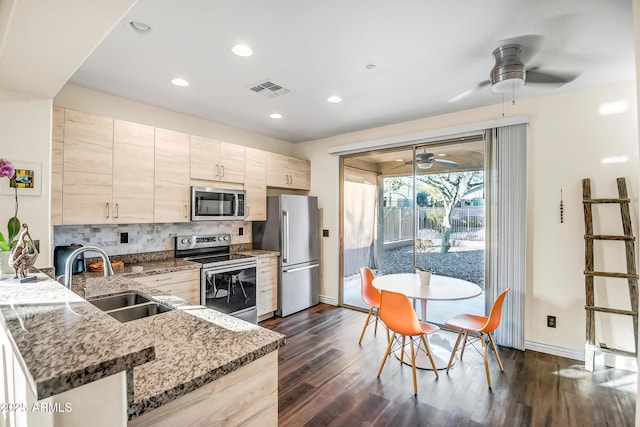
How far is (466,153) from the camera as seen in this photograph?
3.67 meters

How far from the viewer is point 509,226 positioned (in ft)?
10.5

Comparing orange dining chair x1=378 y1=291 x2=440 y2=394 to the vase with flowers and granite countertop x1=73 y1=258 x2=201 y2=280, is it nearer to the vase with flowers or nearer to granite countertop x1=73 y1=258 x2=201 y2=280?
granite countertop x1=73 y1=258 x2=201 y2=280

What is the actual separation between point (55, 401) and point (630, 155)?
160 inches

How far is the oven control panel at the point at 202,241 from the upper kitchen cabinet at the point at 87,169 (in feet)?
3.03

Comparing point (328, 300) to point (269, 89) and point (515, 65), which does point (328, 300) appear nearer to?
point (269, 89)

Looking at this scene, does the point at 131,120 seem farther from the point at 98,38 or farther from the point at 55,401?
the point at 55,401

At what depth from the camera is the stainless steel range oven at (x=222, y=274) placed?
10.9 ft

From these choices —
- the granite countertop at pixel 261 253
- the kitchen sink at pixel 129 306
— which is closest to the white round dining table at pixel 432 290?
the granite countertop at pixel 261 253

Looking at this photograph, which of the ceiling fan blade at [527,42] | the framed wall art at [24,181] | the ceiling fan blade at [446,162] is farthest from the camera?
the ceiling fan blade at [446,162]

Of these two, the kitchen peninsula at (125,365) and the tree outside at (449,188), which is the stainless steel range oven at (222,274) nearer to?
the kitchen peninsula at (125,365)

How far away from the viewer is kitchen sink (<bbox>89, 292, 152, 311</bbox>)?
6.15ft

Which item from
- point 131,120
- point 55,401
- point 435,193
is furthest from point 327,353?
point 131,120

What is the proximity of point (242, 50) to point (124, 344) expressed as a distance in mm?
2143

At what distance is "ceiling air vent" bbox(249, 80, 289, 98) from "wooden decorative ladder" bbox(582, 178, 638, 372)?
303 centimetres
